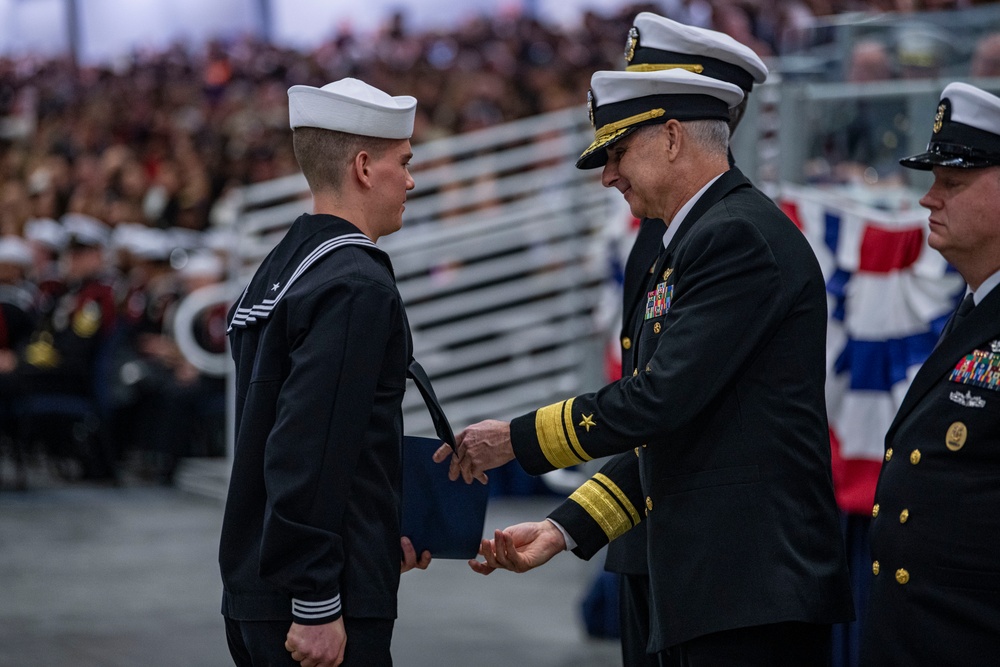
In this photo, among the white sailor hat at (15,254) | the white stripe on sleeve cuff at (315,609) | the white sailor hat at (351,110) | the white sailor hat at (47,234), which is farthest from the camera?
the white sailor hat at (47,234)

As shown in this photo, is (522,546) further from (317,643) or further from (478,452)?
(317,643)

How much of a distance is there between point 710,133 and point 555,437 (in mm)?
641

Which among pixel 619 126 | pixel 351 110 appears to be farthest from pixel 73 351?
pixel 619 126

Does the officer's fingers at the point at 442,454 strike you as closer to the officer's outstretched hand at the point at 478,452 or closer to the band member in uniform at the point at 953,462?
the officer's outstretched hand at the point at 478,452

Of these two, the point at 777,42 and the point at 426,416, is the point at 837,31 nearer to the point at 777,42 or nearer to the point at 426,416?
the point at 426,416

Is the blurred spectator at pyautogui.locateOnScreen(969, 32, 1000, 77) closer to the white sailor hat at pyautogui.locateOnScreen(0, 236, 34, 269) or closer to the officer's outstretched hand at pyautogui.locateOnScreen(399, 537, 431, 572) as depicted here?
the officer's outstretched hand at pyautogui.locateOnScreen(399, 537, 431, 572)

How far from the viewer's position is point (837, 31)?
5.46m

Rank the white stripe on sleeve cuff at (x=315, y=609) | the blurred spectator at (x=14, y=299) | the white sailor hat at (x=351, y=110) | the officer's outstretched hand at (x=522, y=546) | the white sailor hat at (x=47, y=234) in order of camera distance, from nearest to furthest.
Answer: the white stripe on sleeve cuff at (x=315, y=609) < the white sailor hat at (x=351, y=110) < the officer's outstretched hand at (x=522, y=546) < the blurred spectator at (x=14, y=299) < the white sailor hat at (x=47, y=234)

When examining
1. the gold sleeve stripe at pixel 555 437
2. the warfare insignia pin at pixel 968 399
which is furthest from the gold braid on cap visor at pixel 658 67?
the warfare insignia pin at pixel 968 399

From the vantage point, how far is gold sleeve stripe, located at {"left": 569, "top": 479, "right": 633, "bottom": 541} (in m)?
2.77

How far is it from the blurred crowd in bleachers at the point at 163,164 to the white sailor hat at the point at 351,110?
9.04 feet

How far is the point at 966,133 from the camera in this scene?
2.60 m

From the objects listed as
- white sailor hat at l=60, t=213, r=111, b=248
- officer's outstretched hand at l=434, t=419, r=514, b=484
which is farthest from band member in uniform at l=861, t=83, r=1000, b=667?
white sailor hat at l=60, t=213, r=111, b=248

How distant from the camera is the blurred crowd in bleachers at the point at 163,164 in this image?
28.7 ft
